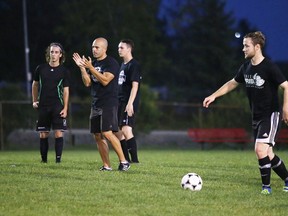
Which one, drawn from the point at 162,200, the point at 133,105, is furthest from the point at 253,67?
the point at 133,105

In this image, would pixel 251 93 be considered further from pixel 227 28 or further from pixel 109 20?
pixel 227 28

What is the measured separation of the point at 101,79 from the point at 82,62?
620mm

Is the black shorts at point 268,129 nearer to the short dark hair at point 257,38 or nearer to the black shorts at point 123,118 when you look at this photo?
the short dark hair at point 257,38

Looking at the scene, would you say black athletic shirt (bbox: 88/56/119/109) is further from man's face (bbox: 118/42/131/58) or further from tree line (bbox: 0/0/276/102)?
tree line (bbox: 0/0/276/102)

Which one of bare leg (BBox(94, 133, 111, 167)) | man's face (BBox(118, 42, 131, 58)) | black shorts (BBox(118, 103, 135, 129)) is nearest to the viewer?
bare leg (BBox(94, 133, 111, 167))

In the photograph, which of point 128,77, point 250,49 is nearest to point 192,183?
point 250,49

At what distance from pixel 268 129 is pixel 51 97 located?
5773mm

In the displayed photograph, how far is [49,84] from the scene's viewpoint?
46.8ft

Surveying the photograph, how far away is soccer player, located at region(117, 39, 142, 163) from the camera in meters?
14.1

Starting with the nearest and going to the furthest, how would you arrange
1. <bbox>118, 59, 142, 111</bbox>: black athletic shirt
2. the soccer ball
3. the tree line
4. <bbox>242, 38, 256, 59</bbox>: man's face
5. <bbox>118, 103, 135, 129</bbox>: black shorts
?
the soccer ball → <bbox>242, 38, 256, 59</bbox>: man's face → <bbox>118, 59, 142, 111</bbox>: black athletic shirt → <bbox>118, 103, 135, 129</bbox>: black shorts → the tree line

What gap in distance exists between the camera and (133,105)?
14297 millimetres

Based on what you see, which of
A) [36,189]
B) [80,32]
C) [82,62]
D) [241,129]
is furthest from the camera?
[80,32]

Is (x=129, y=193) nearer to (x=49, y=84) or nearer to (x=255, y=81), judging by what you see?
(x=255, y=81)

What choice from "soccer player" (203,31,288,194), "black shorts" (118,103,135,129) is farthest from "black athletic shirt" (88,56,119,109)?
"soccer player" (203,31,288,194)
